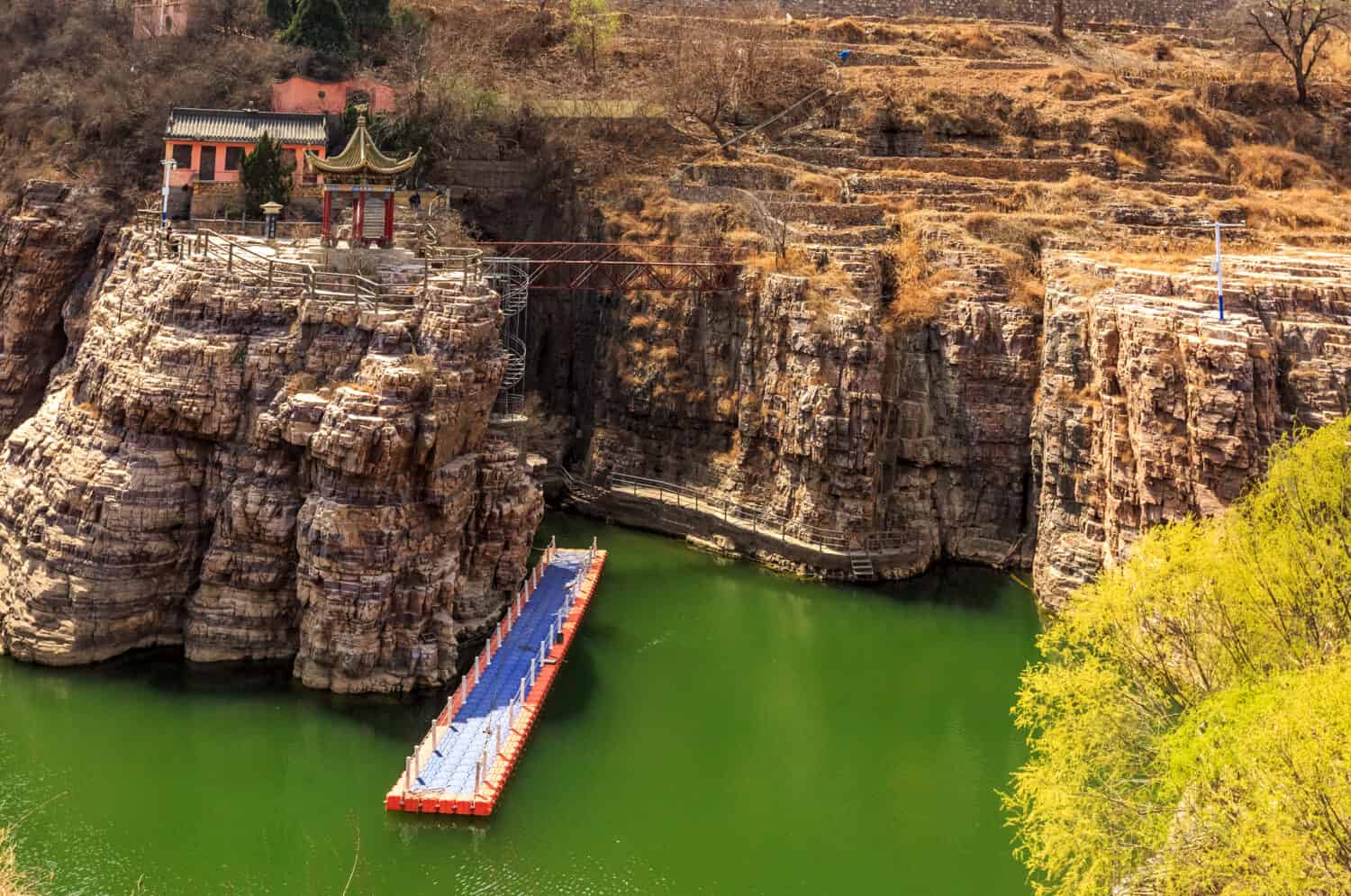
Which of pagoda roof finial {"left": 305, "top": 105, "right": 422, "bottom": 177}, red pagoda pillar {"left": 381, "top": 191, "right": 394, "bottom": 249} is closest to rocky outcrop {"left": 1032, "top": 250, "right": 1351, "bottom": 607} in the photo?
red pagoda pillar {"left": 381, "top": 191, "right": 394, "bottom": 249}

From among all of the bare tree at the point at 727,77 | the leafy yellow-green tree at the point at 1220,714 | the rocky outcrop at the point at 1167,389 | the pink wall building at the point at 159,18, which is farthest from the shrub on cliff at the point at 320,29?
the leafy yellow-green tree at the point at 1220,714

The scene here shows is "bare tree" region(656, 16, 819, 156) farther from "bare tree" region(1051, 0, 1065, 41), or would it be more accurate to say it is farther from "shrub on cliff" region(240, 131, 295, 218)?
"shrub on cliff" region(240, 131, 295, 218)

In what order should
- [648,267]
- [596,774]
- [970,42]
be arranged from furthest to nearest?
[970,42] → [648,267] → [596,774]

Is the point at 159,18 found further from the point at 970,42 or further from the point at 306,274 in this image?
the point at 970,42

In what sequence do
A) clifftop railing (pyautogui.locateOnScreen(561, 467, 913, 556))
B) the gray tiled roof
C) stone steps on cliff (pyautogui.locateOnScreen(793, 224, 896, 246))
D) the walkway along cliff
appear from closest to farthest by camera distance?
the walkway along cliff < clifftop railing (pyautogui.locateOnScreen(561, 467, 913, 556)) < stone steps on cliff (pyautogui.locateOnScreen(793, 224, 896, 246)) < the gray tiled roof

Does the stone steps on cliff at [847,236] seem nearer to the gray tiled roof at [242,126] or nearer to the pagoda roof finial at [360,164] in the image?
the pagoda roof finial at [360,164]

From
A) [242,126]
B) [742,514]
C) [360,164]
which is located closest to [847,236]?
[742,514]

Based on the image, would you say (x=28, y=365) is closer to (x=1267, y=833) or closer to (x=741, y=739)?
(x=741, y=739)
